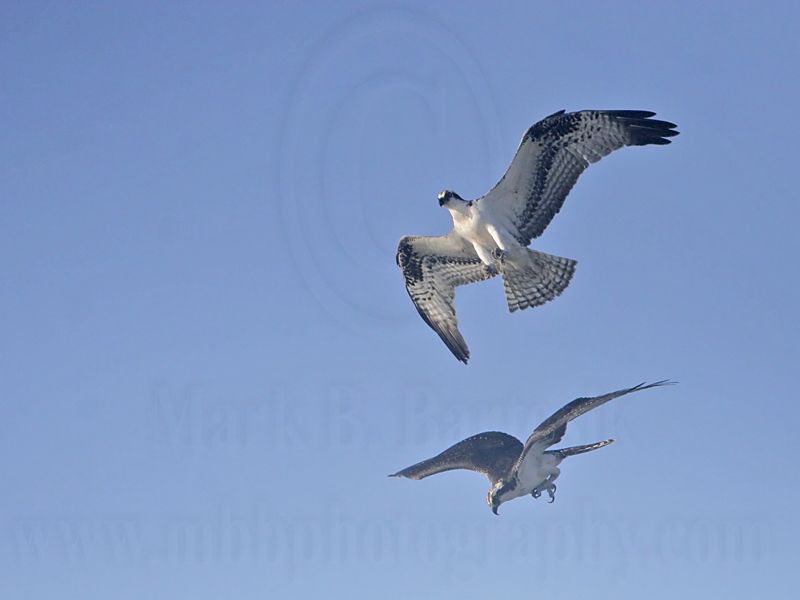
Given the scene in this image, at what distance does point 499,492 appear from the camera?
104ft

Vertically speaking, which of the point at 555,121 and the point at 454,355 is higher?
the point at 555,121

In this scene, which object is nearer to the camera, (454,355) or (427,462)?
(454,355)

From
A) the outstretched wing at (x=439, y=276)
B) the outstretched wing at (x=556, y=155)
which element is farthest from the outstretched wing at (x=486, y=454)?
the outstretched wing at (x=556, y=155)

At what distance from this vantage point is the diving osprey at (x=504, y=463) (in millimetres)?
30938

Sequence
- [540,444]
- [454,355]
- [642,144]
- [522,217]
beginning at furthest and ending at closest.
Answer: [540,444]
[454,355]
[522,217]
[642,144]

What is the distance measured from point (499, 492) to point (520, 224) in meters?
10.1

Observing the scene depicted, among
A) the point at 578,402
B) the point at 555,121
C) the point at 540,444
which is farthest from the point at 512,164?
the point at 540,444

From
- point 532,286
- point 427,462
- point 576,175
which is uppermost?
point 576,175

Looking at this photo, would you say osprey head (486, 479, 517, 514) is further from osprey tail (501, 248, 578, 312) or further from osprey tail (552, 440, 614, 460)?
osprey tail (501, 248, 578, 312)

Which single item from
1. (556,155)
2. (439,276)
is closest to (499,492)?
(439,276)

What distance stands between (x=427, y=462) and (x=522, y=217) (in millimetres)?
9743

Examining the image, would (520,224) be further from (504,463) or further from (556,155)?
(504,463)

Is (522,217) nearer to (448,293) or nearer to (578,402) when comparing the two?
(448,293)

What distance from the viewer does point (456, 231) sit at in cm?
2469
